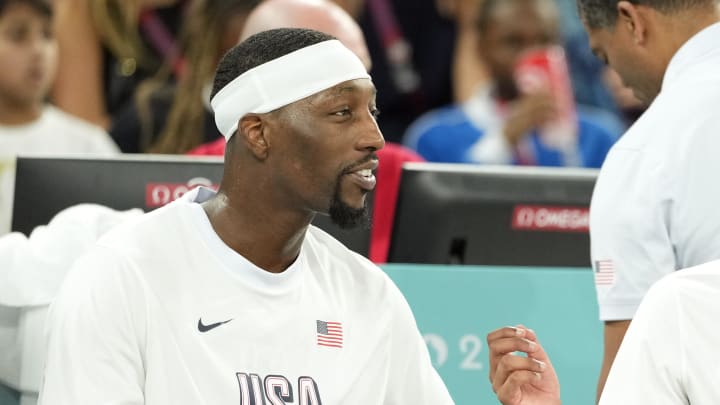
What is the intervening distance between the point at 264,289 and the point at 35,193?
0.78 m

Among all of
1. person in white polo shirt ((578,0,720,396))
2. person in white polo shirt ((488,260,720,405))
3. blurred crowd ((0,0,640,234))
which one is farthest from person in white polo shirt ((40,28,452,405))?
blurred crowd ((0,0,640,234))

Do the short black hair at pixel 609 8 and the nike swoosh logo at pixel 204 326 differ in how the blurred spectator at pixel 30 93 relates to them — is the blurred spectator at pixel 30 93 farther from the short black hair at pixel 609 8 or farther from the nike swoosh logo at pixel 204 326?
the nike swoosh logo at pixel 204 326

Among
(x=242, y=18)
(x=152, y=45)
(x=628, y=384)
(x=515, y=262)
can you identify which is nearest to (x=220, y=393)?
(x=628, y=384)

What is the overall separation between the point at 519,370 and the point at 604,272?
0.35 meters

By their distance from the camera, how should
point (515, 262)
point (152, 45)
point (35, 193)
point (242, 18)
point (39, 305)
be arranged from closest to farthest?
point (39, 305) → point (35, 193) → point (515, 262) → point (242, 18) → point (152, 45)

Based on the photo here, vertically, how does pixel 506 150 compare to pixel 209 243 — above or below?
below

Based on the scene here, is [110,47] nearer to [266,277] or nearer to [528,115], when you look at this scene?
[528,115]

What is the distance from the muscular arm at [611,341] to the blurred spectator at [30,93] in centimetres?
262

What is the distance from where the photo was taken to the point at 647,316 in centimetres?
232

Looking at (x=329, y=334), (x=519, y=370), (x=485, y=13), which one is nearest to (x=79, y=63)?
(x=485, y=13)

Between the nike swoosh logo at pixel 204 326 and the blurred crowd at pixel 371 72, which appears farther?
the blurred crowd at pixel 371 72

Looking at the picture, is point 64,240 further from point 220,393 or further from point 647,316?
point 647,316

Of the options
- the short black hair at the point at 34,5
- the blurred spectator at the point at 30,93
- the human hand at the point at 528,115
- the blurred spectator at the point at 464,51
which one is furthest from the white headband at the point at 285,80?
the blurred spectator at the point at 464,51

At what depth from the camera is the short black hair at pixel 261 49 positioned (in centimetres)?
269
